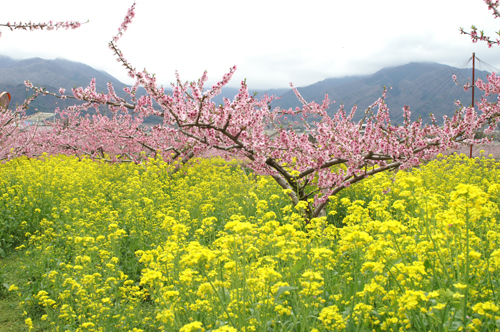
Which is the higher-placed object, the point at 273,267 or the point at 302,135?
the point at 302,135

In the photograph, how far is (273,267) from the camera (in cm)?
254

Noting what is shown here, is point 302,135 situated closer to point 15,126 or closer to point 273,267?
point 273,267

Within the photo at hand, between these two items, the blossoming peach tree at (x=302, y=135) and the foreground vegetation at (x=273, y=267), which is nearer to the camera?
the foreground vegetation at (x=273, y=267)

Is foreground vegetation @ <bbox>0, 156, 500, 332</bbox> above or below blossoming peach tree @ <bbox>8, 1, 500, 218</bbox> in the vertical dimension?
below

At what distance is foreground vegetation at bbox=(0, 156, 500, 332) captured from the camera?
205cm

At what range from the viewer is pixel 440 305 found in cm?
166

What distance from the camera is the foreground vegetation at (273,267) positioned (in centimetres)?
205

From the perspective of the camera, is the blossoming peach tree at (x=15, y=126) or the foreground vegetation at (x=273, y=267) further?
the blossoming peach tree at (x=15, y=126)

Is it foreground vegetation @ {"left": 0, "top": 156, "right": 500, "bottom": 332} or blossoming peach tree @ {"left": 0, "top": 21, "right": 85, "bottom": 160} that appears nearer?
foreground vegetation @ {"left": 0, "top": 156, "right": 500, "bottom": 332}

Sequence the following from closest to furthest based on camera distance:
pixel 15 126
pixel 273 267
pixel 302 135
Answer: pixel 273 267, pixel 302 135, pixel 15 126

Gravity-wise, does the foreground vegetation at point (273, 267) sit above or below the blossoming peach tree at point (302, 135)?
below

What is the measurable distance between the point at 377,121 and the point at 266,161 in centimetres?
210

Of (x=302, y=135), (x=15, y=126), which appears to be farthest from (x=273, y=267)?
(x=15, y=126)

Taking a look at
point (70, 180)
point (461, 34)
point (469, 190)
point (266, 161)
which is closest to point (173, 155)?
point (70, 180)
